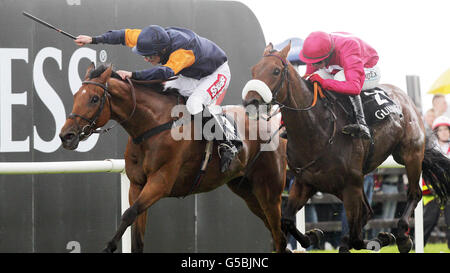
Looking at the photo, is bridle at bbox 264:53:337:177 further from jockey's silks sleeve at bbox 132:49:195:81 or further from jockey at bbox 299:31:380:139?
jockey's silks sleeve at bbox 132:49:195:81

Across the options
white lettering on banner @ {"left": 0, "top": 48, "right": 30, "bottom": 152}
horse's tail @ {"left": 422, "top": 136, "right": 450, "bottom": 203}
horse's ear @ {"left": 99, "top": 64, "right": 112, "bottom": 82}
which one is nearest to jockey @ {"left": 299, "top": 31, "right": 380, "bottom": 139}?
horse's tail @ {"left": 422, "top": 136, "right": 450, "bottom": 203}

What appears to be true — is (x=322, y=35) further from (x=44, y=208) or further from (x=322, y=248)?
(x=322, y=248)

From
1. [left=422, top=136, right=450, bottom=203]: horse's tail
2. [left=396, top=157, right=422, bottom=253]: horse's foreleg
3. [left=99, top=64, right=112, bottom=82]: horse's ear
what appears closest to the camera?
[left=99, top=64, right=112, bottom=82]: horse's ear

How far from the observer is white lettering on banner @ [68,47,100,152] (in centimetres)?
581

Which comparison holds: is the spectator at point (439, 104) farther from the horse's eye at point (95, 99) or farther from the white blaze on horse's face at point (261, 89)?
the horse's eye at point (95, 99)

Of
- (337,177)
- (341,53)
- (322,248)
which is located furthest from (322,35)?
(322,248)

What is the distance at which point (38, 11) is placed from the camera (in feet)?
19.0

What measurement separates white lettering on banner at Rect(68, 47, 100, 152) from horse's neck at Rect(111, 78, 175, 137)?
1100mm

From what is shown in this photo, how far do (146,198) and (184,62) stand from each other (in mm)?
974

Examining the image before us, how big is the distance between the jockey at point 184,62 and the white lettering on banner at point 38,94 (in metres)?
0.87

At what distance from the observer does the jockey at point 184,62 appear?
15.5ft

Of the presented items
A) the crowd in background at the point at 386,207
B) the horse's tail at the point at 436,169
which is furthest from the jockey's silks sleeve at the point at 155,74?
the crowd in background at the point at 386,207

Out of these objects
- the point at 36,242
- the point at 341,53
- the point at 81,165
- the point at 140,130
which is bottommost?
the point at 36,242
